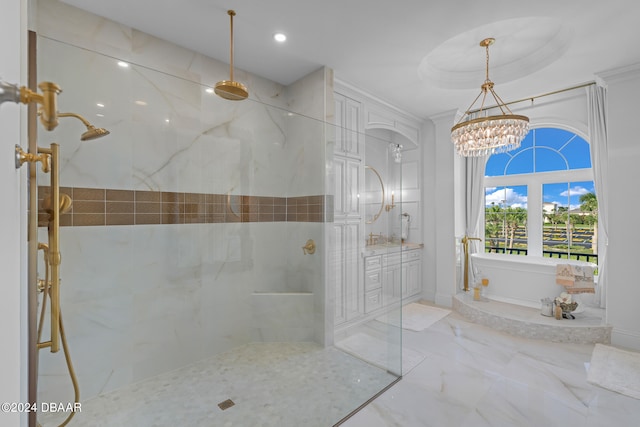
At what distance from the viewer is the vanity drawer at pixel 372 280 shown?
278cm

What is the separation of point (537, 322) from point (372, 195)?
2.26m

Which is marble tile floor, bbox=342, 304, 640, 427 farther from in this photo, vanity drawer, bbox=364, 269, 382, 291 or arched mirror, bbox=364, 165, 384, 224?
arched mirror, bbox=364, 165, 384, 224

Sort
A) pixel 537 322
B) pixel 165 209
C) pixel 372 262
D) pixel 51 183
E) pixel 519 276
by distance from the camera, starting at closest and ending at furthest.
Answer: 1. pixel 51 183
2. pixel 165 209
3. pixel 372 262
4. pixel 537 322
5. pixel 519 276

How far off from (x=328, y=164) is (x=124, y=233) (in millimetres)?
1634

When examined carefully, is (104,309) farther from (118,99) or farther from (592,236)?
(592,236)

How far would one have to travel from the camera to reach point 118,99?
1789mm

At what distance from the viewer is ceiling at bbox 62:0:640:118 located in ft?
6.59

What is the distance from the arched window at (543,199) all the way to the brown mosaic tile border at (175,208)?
10.0 feet

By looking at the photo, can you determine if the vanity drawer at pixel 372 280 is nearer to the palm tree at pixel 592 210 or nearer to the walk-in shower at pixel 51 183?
the walk-in shower at pixel 51 183

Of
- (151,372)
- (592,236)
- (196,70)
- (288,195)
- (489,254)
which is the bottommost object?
(151,372)

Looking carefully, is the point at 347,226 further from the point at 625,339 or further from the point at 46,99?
the point at 625,339

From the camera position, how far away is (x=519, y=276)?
3807 mm

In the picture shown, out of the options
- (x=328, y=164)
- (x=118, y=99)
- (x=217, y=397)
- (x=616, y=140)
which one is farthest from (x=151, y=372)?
(x=616, y=140)
